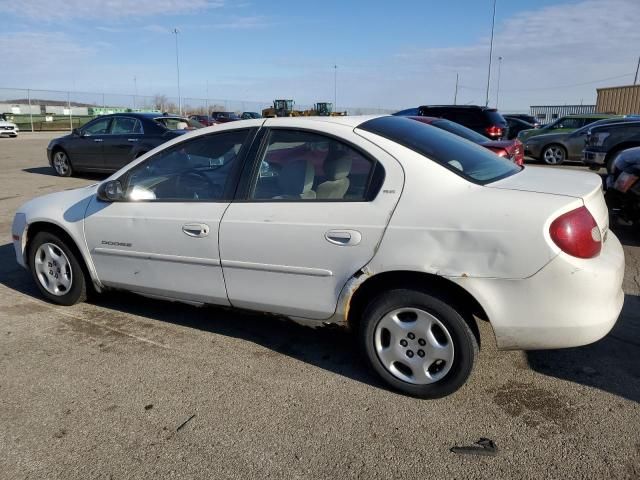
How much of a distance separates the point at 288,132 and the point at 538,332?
1.91 m

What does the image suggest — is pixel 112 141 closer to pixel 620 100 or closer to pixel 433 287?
pixel 433 287

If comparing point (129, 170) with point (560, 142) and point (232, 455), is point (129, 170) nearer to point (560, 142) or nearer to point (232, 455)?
point (232, 455)

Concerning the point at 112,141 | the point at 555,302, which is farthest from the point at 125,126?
the point at 555,302

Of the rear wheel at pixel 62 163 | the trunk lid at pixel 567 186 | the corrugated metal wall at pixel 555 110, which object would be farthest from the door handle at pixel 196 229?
the corrugated metal wall at pixel 555 110

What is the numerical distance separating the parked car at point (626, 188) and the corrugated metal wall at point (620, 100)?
28763mm

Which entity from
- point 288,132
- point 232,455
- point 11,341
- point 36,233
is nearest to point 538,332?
point 232,455

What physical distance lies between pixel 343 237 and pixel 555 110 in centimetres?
4332

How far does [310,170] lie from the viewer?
333cm

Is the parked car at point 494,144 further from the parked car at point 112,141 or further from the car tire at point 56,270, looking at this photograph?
the parked car at point 112,141

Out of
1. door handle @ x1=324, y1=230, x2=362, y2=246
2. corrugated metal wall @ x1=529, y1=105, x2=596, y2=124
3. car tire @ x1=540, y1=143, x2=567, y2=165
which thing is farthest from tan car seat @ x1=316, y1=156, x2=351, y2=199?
corrugated metal wall @ x1=529, y1=105, x2=596, y2=124

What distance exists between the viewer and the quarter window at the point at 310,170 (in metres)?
3.08

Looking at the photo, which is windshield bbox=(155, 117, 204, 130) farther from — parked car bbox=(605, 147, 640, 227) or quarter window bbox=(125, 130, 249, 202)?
parked car bbox=(605, 147, 640, 227)

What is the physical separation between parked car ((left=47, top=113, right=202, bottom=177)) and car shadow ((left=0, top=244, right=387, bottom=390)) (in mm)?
6737

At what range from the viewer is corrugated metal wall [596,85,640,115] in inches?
1227
